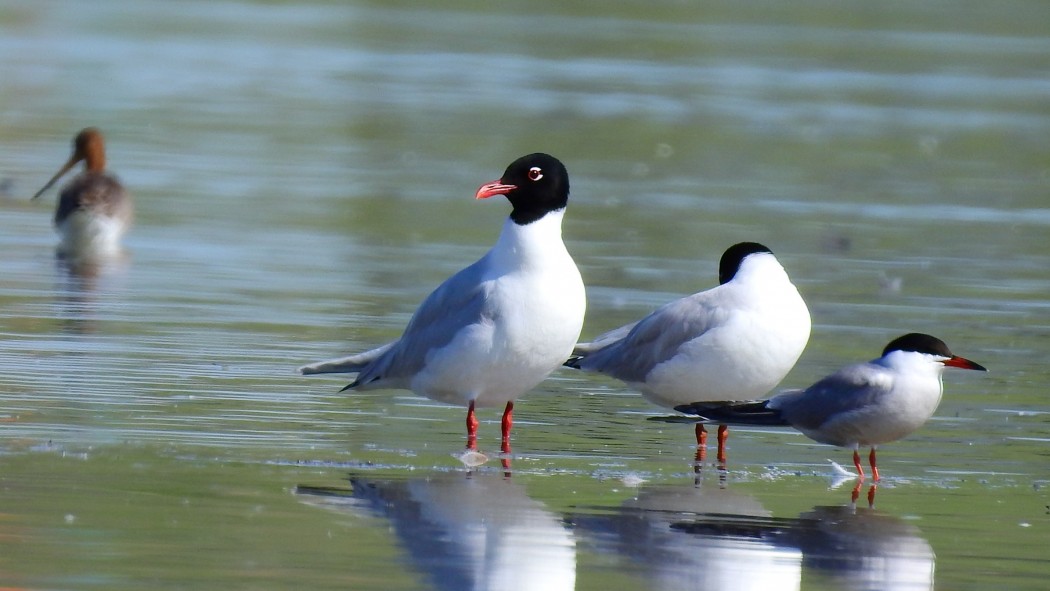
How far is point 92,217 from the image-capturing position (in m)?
16.1

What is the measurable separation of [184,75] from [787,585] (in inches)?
1014

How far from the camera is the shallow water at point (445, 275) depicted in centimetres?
762

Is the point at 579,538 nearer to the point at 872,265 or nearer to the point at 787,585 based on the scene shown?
the point at 787,585

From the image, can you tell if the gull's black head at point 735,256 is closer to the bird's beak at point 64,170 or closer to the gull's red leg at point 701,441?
the gull's red leg at point 701,441

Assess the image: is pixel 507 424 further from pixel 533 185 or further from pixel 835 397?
pixel 835 397

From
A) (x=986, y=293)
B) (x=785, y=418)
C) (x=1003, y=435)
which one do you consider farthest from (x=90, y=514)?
(x=986, y=293)

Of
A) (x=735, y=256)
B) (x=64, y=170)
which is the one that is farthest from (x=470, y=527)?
(x=64, y=170)

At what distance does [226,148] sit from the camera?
23281 millimetres

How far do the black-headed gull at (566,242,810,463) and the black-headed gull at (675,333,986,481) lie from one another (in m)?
0.39

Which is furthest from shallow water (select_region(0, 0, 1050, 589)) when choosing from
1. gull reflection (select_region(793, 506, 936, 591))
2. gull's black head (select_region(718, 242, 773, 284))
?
gull's black head (select_region(718, 242, 773, 284))

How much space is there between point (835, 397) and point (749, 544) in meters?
1.72

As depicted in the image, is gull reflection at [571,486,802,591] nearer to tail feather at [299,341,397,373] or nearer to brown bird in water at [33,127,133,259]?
tail feather at [299,341,397,373]

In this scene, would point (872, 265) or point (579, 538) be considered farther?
point (872, 265)

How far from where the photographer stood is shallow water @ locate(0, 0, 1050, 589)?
25.0 ft
